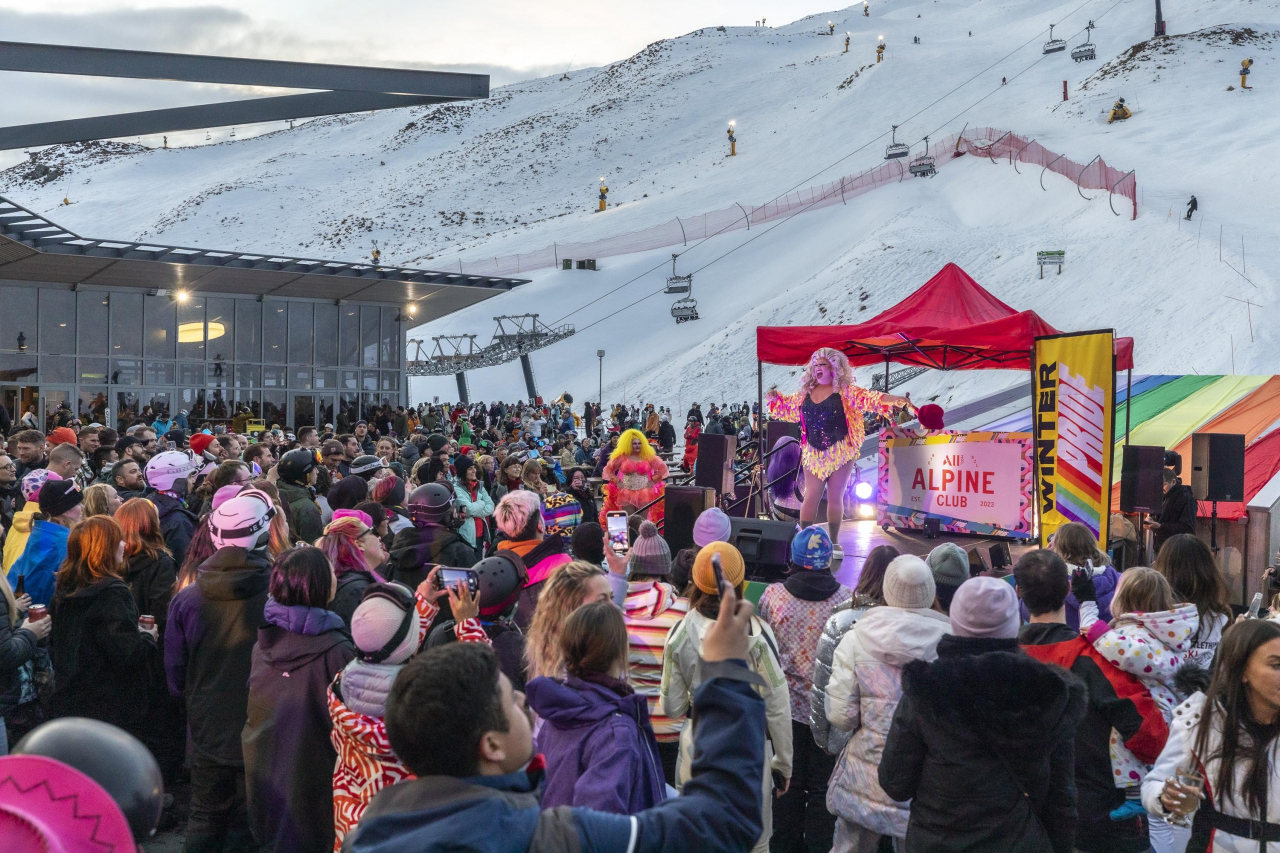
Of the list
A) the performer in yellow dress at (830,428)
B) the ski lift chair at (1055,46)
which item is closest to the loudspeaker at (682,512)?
the performer in yellow dress at (830,428)

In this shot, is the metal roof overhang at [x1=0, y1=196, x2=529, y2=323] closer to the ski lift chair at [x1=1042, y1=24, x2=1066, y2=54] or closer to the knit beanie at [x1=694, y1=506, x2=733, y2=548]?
the knit beanie at [x1=694, y1=506, x2=733, y2=548]

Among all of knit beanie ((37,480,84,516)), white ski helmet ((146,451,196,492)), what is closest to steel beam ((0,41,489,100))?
white ski helmet ((146,451,196,492))

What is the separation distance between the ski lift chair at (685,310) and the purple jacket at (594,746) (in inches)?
1982

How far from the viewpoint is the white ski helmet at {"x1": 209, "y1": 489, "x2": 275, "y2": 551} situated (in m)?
4.54

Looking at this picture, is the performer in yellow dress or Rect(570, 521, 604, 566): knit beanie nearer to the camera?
Rect(570, 521, 604, 566): knit beanie

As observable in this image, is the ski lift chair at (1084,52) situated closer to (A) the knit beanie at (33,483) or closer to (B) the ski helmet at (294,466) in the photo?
(B) the ski helmet at (294,466)

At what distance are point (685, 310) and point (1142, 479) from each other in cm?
4321

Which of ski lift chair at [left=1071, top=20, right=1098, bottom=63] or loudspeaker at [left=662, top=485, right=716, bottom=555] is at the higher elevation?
ski lift chair at [left=1071, top=20, right=1098, bottom=63]

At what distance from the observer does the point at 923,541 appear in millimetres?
11055

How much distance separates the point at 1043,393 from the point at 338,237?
92.7m

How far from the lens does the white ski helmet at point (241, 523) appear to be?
4535 millimetres

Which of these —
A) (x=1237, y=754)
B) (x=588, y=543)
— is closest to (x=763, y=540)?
(x=588, y=543)

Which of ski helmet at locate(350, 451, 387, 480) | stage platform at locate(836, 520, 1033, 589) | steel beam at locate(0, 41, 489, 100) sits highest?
steel beam at locate(0, 41, 489, 100)

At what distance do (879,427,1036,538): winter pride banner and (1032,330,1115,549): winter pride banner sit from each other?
151 cm
